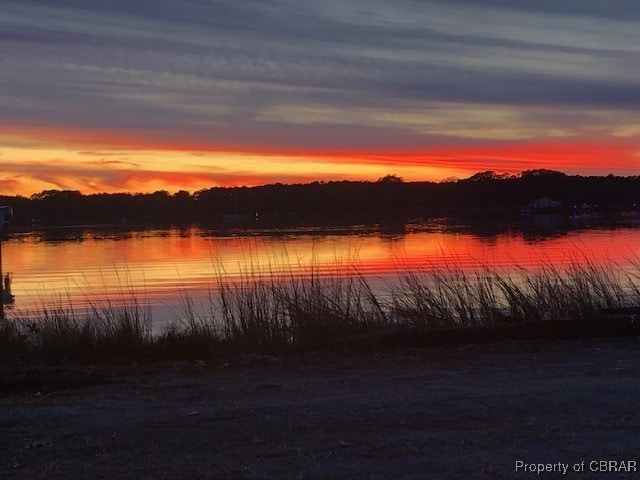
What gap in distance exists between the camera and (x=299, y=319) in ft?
33.8

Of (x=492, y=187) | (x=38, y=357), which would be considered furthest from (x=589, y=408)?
(x=492, y=187)

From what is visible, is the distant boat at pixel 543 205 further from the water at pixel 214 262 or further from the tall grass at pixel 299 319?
the tall grass at pixel 299 319

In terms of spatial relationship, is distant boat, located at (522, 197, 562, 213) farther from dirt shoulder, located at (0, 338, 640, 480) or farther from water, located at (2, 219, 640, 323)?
dirt shoulder, located at (0, 338, 640, 480)

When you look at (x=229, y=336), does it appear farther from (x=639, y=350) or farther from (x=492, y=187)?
(x=492, y=187)

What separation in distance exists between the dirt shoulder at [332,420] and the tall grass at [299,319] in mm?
1174

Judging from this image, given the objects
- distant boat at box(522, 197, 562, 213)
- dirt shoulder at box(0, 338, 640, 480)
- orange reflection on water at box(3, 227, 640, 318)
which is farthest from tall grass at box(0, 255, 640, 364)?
distant boat at box(522, 197, 562, 213)

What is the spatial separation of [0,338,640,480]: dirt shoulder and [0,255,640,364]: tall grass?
46.2 inches

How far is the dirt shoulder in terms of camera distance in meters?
5.00

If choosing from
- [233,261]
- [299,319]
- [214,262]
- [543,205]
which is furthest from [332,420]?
[543,205]

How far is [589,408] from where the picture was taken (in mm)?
6141

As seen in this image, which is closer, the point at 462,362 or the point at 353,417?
the point at 353,417

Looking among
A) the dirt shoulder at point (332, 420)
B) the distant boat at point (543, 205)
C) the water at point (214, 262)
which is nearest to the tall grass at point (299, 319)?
the dirt shoulder at point (332, 420)

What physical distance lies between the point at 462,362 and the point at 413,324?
2.11 meters

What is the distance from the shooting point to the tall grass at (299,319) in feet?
31.6
